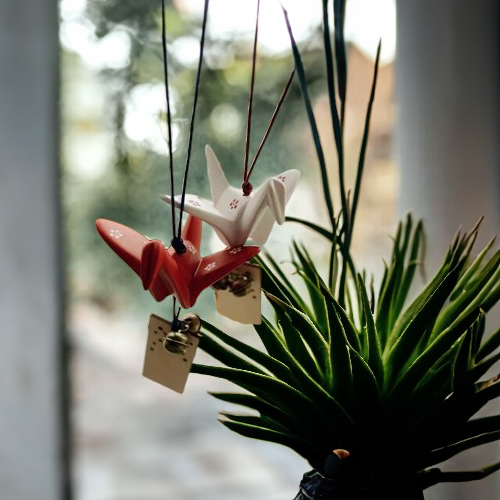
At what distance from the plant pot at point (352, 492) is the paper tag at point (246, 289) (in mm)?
210

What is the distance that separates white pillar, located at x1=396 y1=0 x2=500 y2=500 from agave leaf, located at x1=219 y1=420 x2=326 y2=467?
1.52ft

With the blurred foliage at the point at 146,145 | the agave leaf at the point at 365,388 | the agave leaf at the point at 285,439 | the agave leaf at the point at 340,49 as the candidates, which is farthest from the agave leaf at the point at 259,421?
the blurred foliage at the point at 146,145

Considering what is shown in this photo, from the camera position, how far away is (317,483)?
74cm

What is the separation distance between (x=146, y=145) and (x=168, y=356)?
27.5 inches

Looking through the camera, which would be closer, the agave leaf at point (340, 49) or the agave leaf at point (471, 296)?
the agave leaf at point (340, 49)

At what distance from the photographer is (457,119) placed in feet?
3.67

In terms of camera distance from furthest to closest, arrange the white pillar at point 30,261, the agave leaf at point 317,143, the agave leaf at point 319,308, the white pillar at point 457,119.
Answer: the white pillar at point 30,261 → the white pillar at point 457,119 → the agave leaf at point 319,308 → the agave leaf at point 317,143

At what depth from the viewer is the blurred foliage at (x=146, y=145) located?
1.30 m

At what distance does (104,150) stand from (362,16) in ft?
2.05

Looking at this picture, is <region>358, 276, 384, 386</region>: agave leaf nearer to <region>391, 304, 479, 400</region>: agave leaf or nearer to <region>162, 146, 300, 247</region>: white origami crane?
<region>391, 304, 479, 400</region>: agave leaf

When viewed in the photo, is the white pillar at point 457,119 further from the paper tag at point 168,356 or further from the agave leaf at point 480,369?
the paper tag at point 168,356

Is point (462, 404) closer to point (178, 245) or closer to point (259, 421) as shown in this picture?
point (259, 421)

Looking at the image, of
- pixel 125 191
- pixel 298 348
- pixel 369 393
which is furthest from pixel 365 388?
pixel 125 191

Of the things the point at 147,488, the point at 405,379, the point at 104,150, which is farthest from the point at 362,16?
the point at 147,488
